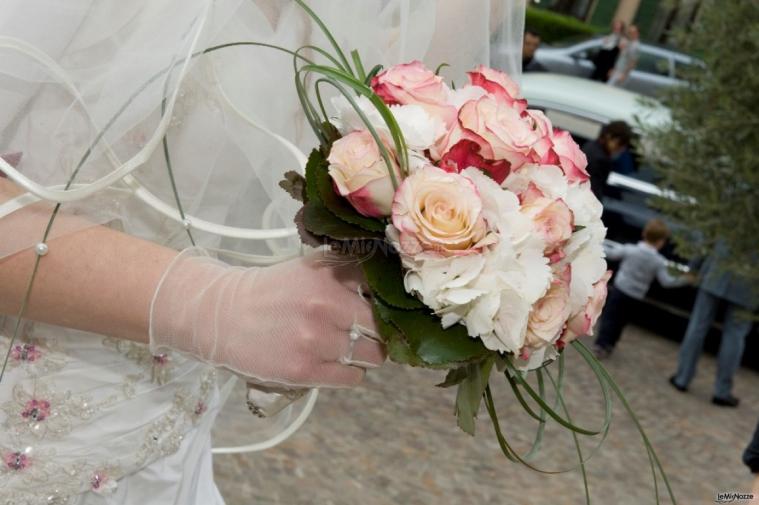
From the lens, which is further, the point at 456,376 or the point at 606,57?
the point at 606,57

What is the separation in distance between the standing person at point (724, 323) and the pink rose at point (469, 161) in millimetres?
5412

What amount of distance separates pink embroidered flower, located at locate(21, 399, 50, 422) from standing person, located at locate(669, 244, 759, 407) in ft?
17.9

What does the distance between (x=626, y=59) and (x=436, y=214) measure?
417 inches

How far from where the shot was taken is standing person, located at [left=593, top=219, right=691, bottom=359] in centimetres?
684

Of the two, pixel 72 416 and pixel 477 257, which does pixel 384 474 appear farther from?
pixel 477 257

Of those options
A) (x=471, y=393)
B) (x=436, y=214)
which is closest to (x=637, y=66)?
(x=471, y=393)

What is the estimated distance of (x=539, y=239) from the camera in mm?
1171

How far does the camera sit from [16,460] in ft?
4.78

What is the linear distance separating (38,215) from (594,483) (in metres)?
4.18

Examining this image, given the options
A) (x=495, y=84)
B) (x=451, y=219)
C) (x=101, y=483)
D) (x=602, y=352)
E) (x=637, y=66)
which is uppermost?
(x=495, y=84)

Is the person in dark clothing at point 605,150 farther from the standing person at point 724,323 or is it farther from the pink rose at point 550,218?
the pink rose at point 550,218

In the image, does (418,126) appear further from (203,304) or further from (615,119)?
(615,119)

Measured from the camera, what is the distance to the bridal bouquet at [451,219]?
116 cm

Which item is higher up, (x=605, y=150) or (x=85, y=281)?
(x=85, y=281)
